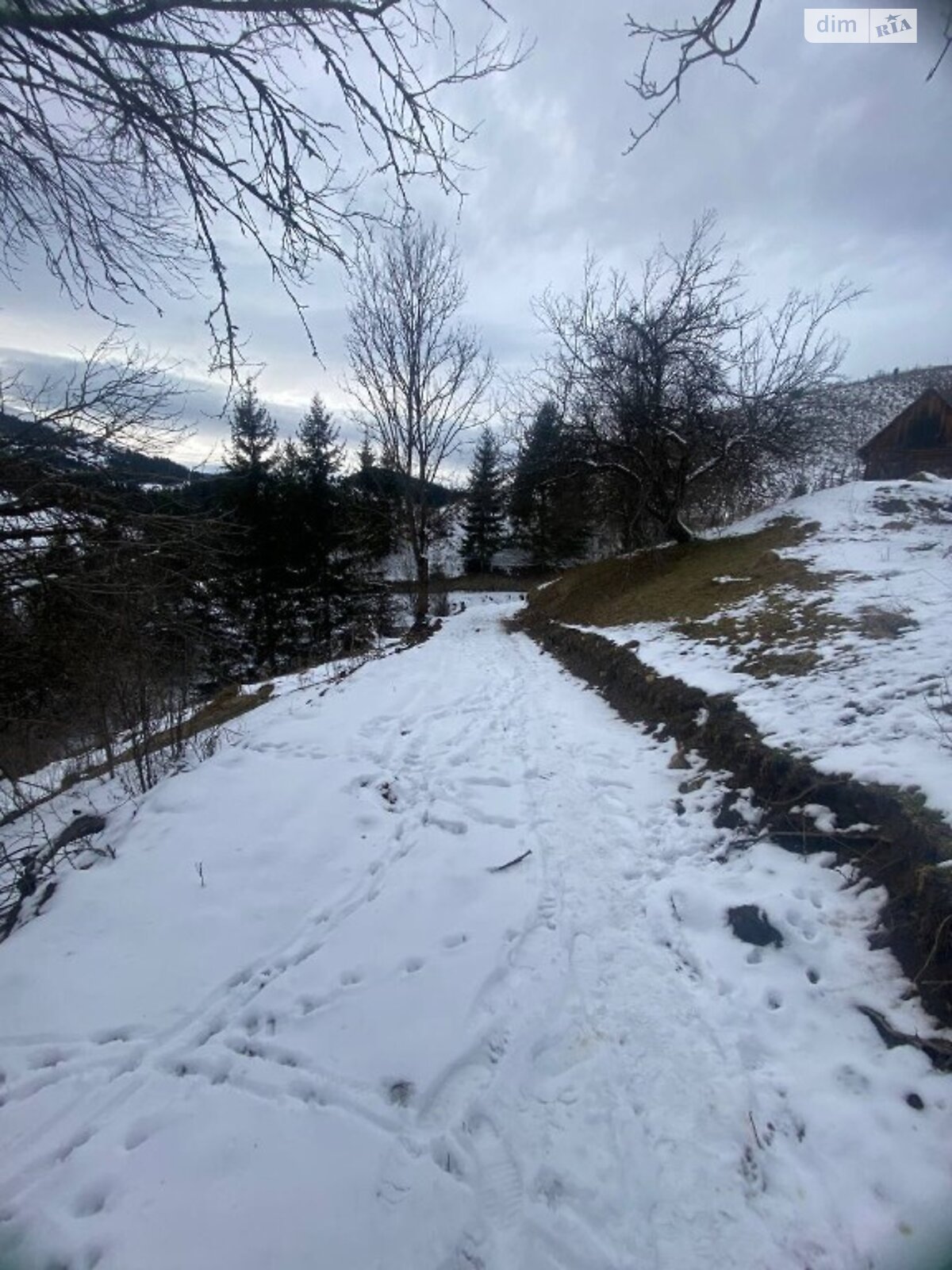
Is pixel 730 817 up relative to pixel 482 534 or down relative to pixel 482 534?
down

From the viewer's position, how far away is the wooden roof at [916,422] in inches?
884

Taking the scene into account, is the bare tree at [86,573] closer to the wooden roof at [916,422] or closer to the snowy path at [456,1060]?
the snowy path at [456,1060]

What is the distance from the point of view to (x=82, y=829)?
4285 mm

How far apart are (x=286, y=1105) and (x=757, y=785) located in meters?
3.15

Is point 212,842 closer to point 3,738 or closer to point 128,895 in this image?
point 128,895

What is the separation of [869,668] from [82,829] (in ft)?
20.6

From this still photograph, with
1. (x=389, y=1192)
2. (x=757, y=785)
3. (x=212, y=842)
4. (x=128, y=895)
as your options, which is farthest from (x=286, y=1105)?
(x=757, y=785)

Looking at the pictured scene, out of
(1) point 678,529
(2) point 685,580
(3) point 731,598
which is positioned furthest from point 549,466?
(3) point 731,598

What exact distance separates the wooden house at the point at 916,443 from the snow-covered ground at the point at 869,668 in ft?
57.3

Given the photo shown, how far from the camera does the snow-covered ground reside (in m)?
3.21

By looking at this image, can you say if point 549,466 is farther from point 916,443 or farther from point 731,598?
point 916,443

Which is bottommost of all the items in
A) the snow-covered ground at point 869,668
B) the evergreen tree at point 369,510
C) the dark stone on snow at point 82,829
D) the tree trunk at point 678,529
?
the dark stone on snow at point 82,829

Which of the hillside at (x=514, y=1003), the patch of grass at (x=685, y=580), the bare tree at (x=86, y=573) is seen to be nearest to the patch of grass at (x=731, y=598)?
the patch of grass at (x=685, y=580)

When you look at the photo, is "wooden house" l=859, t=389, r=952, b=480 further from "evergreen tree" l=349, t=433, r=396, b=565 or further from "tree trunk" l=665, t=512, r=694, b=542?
"evergreen tree" l=349, t=433, r=396, b=565
